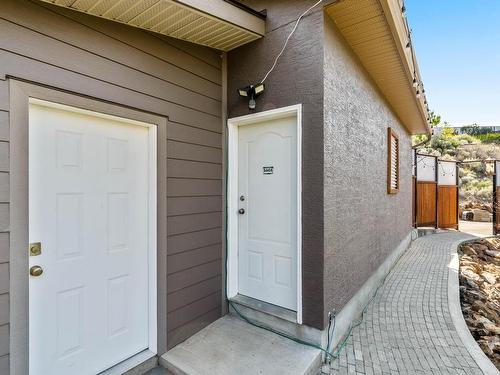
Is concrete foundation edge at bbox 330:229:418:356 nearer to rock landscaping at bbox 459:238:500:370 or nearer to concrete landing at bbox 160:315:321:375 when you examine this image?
concrete landing at bbox 160:315:321:375

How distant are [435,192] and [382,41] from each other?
8.23m

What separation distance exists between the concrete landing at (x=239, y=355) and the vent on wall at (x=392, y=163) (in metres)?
3.58

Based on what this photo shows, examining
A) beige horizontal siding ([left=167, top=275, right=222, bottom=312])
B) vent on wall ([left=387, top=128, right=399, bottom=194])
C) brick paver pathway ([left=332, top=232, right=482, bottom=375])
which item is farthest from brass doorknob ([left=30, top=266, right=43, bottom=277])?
vent on wall ([left=387, top=128, right=399, bottom=194])

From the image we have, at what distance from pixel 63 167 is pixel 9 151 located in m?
0.33

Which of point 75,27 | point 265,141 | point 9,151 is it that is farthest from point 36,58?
point 265,141

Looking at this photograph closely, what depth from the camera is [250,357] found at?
7.80ft

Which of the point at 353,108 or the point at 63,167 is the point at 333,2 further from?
the point at 63,167

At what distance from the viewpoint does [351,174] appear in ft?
10.5

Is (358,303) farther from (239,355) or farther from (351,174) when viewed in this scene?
(239,355)

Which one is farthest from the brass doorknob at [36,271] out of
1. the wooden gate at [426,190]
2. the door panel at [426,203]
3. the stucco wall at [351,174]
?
the door panel at [426,203]

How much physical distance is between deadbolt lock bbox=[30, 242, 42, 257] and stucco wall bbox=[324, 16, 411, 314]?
2234 millimetres

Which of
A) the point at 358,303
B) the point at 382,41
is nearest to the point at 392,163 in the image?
the point at 382,41

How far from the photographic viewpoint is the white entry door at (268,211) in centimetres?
278

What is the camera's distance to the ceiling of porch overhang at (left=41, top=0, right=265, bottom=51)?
1.89 meters
